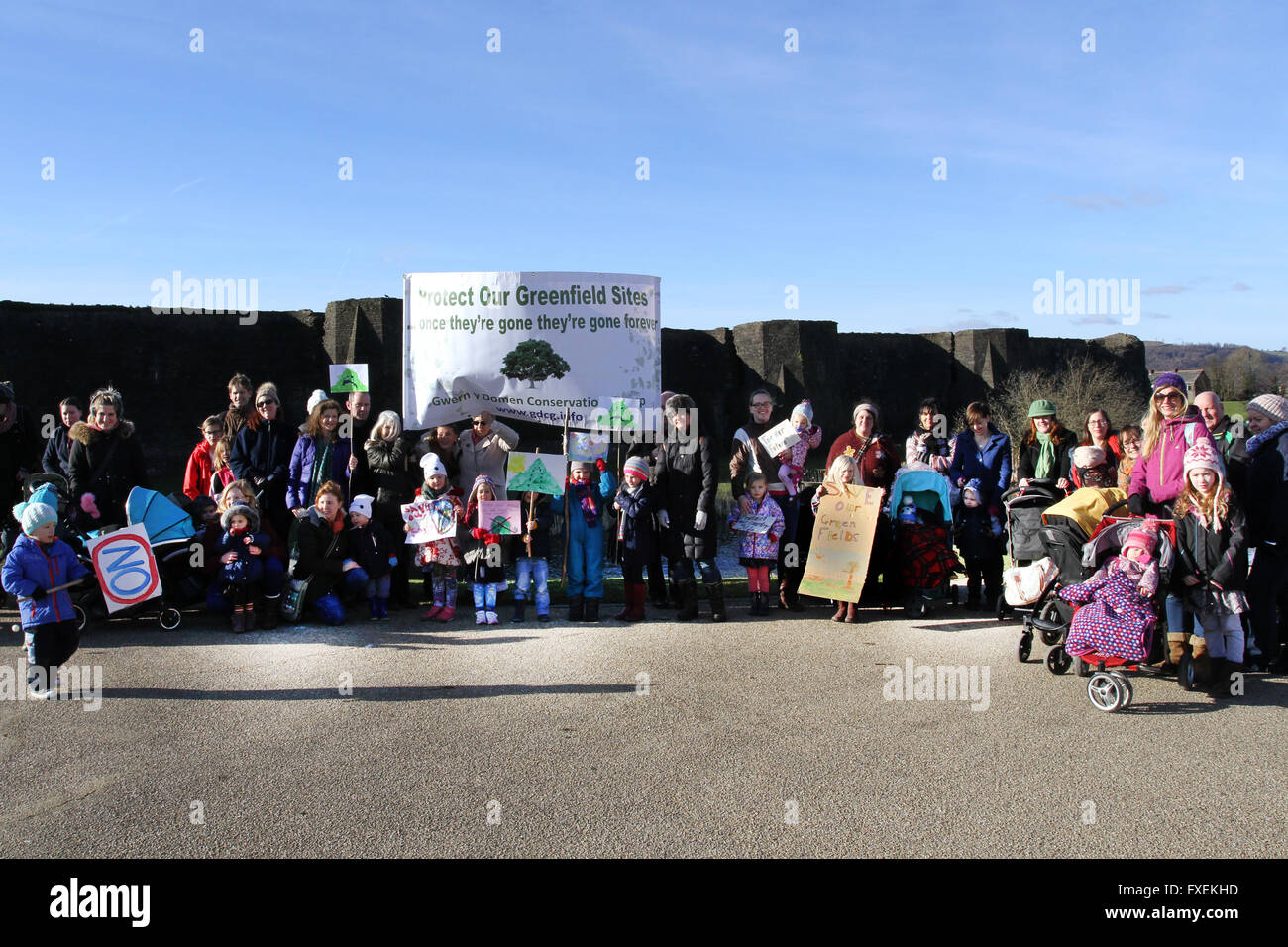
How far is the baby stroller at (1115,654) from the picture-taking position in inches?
217

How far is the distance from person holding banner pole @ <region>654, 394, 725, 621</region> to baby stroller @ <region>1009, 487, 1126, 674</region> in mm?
2503

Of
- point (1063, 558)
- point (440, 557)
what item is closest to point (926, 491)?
point (1063, 558)

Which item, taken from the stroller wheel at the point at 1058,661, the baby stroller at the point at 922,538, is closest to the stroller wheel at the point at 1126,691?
the stroller wheel at the point at 1058,661

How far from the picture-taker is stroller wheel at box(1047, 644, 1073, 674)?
6297mm

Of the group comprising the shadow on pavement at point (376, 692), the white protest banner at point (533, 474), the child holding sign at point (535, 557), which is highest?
the white protest banner at point (533, 474)

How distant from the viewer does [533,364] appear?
9.17 m

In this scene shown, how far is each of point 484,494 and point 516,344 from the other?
1809mm

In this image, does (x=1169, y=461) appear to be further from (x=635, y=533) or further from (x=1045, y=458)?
(x=635, y=533)

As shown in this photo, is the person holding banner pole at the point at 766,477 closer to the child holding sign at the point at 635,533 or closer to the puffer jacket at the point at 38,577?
the child holding sign at the point at 635,533

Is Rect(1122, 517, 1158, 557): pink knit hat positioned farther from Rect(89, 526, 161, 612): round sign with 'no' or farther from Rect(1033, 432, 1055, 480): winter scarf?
Rect(89, 526, 161, 612): round sign with 'no'

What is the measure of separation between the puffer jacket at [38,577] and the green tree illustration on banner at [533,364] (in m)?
4.24

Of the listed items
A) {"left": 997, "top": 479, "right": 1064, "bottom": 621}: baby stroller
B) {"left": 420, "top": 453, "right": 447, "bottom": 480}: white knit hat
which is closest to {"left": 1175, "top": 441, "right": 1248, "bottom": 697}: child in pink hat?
{"left": 997, "top": 479, "right": 1064, "bottom": 621}: baby stroller
